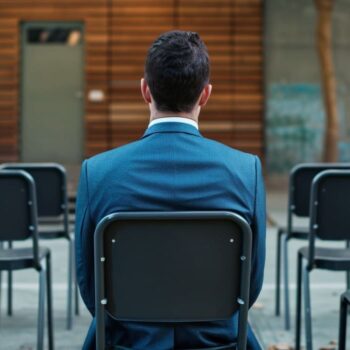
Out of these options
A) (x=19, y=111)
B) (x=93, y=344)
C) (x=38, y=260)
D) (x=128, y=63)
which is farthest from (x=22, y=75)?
(x=93, y=344)

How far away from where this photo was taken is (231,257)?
2.38 meters

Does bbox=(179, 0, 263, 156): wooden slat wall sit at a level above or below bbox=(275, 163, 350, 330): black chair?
above

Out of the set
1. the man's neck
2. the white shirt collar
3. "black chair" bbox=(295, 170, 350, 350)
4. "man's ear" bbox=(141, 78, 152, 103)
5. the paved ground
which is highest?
"man's ear" bbox=(141, 78, 152, 103)

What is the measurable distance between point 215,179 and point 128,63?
11.9 meters

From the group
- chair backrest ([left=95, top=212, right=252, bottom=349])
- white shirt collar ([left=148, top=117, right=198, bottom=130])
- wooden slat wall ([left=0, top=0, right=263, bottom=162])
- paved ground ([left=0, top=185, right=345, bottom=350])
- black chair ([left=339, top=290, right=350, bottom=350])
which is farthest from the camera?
wooden slat wall ([left=0, top=0, right=263, bottom=162])

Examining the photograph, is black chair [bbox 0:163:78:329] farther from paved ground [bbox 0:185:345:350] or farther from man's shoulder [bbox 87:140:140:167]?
man's shoulder [bbox 87:140:140:167]

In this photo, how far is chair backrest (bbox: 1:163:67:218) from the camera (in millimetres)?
5004

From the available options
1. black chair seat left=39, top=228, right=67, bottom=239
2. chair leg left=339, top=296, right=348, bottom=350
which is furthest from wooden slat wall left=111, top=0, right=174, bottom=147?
A: chair leg left=339, top=296, right=348, bottom=350

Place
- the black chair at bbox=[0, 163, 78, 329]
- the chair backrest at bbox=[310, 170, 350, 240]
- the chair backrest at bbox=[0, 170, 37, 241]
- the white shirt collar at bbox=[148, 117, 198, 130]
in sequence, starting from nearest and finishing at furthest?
the white shirt collar at bbox=[148, 117, 198, 130]
the chair backrest at bbox=[0, 170, 37, 241]
the chair backrest at bbox=[310, 170, 350, 240]
the black chair at bbox=[0, 163, 78, 329]

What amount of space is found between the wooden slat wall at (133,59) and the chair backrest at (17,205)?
988 cm

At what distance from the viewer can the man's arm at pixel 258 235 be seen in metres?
2.46

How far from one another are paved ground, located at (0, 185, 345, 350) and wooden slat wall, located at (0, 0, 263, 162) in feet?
23.3

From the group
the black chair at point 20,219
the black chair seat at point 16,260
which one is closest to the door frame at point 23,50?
the black chair seat at point 16,260

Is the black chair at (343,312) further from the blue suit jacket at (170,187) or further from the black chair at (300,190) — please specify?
the black chair at (300,190)
